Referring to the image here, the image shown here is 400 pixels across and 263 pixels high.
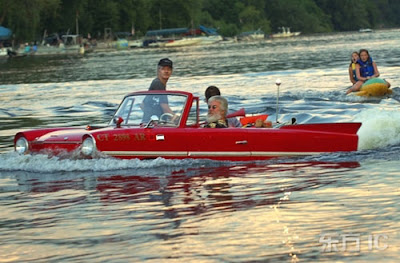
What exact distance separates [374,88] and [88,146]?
15.6 m

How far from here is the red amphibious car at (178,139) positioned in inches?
544

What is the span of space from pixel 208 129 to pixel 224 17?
18483 cm

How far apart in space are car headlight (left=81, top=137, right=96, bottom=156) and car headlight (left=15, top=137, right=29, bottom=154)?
101cm

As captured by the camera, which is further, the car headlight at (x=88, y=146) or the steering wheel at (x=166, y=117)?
Result: the steering wheel at (x=166, y=117)

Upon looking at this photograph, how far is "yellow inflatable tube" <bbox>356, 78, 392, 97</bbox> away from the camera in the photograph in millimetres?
28031

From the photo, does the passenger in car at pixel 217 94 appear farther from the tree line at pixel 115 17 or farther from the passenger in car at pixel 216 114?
the tree line at pixel 115 17

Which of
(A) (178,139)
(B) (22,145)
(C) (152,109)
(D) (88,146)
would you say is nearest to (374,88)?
(C) (152,109)

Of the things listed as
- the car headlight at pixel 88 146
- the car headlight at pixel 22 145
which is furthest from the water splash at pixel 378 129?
the car headlight at pixel 22 145

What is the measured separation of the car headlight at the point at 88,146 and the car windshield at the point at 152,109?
709mm

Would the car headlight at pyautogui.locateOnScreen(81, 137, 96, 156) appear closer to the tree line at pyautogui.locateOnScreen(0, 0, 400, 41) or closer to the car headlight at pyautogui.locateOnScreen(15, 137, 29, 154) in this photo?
the car headlight at pyautogui.locateOnScreen(15, 137, 29, 154)

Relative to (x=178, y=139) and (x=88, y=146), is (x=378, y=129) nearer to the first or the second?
(x=178, y=139)

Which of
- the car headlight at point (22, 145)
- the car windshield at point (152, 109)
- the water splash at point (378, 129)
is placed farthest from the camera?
the water splash at point (378, 129)

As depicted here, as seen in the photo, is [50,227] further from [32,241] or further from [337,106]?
[337,106]

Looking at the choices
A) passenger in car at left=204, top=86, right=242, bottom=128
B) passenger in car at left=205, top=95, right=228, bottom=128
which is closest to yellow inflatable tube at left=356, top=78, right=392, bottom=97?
passenger in car at left=204, top=86, right=242, bottom=128
